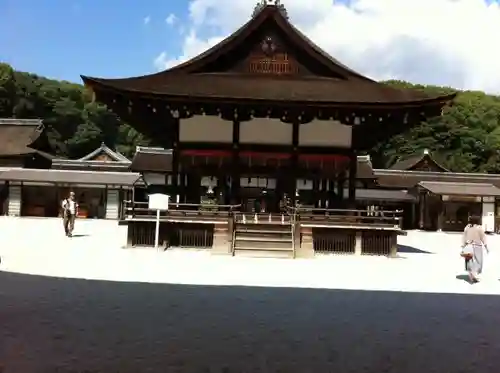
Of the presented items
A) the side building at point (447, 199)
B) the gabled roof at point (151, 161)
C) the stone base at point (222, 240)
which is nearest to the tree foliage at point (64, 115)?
the side building at point (447, 199)

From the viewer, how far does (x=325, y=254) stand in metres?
16.8

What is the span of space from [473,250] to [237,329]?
7159 mm

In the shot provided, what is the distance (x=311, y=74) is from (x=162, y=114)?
16.7ft

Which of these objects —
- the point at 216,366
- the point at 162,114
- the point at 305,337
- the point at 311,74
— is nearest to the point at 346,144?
the point at 311,74

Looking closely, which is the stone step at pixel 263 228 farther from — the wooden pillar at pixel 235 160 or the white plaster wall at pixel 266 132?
the white plaster wall at pixel 266 132

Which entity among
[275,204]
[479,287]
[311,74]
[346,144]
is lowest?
[479,287]

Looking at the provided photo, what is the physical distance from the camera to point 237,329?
6.71 metres

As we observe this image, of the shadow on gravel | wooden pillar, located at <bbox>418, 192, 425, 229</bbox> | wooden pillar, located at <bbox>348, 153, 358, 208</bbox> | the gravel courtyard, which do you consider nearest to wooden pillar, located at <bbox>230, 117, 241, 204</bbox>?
wooden pillar, located at <bbox>348, 153, 358, 208</bbox>

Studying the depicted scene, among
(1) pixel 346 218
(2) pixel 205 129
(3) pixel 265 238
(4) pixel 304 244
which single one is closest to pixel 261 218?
(3) pixel 265 238

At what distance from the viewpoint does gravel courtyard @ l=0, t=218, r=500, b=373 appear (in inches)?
212

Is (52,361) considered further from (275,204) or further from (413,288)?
(275,204)

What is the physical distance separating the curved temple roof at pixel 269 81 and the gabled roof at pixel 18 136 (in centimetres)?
2883

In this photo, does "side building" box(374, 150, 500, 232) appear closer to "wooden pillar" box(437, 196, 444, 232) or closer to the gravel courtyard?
"wooden pillar" box(437, 196, 444, 232)

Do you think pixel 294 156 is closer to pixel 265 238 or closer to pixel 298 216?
pixel 298 216
